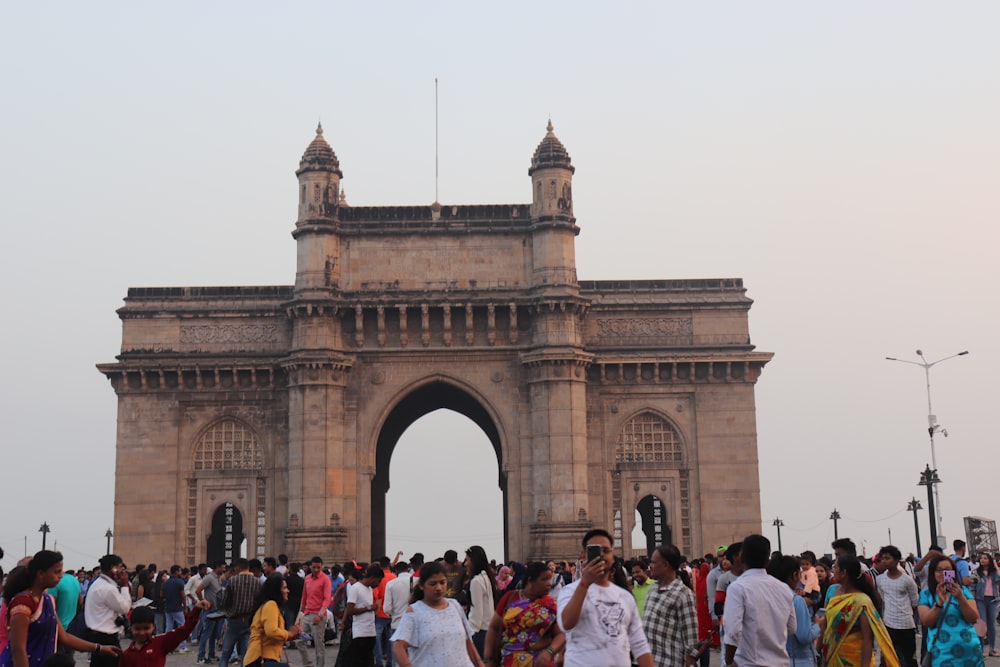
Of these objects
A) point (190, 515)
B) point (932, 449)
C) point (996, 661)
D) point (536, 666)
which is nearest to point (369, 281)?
point (190, 515)

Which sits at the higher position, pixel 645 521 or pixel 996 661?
pixel 645 521

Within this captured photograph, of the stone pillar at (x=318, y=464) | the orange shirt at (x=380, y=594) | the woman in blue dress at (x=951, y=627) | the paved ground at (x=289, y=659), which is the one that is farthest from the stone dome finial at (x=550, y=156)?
the woman in blue dress at (x=951, y=627)

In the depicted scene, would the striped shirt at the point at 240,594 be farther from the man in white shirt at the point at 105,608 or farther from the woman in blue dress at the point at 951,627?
the woman in blue dress at the point at 951,627

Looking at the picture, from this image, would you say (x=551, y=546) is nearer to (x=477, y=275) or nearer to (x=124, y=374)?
(x=477, y=275)

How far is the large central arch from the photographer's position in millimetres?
46062

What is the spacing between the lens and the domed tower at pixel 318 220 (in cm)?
4394

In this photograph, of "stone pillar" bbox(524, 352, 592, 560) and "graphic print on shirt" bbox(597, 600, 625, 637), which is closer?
"graphic print on shirt" bbox(597, 600, 625, 637)

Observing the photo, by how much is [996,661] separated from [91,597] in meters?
16.2

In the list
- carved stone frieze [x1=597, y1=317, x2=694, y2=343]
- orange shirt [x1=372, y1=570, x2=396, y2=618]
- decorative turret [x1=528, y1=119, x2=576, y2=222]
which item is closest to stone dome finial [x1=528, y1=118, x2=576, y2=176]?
decorative turret [x1=528, y1=119, x2=576, y2=222]

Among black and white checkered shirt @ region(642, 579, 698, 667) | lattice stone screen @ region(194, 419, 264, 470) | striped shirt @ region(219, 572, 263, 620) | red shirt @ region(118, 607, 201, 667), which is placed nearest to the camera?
red shirt @ region(118, 607, 201, 667)

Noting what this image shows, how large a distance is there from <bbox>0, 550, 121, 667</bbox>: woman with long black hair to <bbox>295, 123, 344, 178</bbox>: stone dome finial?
33575 millimetres

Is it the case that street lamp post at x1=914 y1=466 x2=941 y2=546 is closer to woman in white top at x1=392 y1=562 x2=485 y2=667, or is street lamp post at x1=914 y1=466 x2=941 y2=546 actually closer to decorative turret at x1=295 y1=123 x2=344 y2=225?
decorative turret at x1=295 y1=123 x2=344 y2=225

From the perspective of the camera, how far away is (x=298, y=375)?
43156mm

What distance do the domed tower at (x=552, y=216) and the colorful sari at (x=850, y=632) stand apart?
3269 cm
